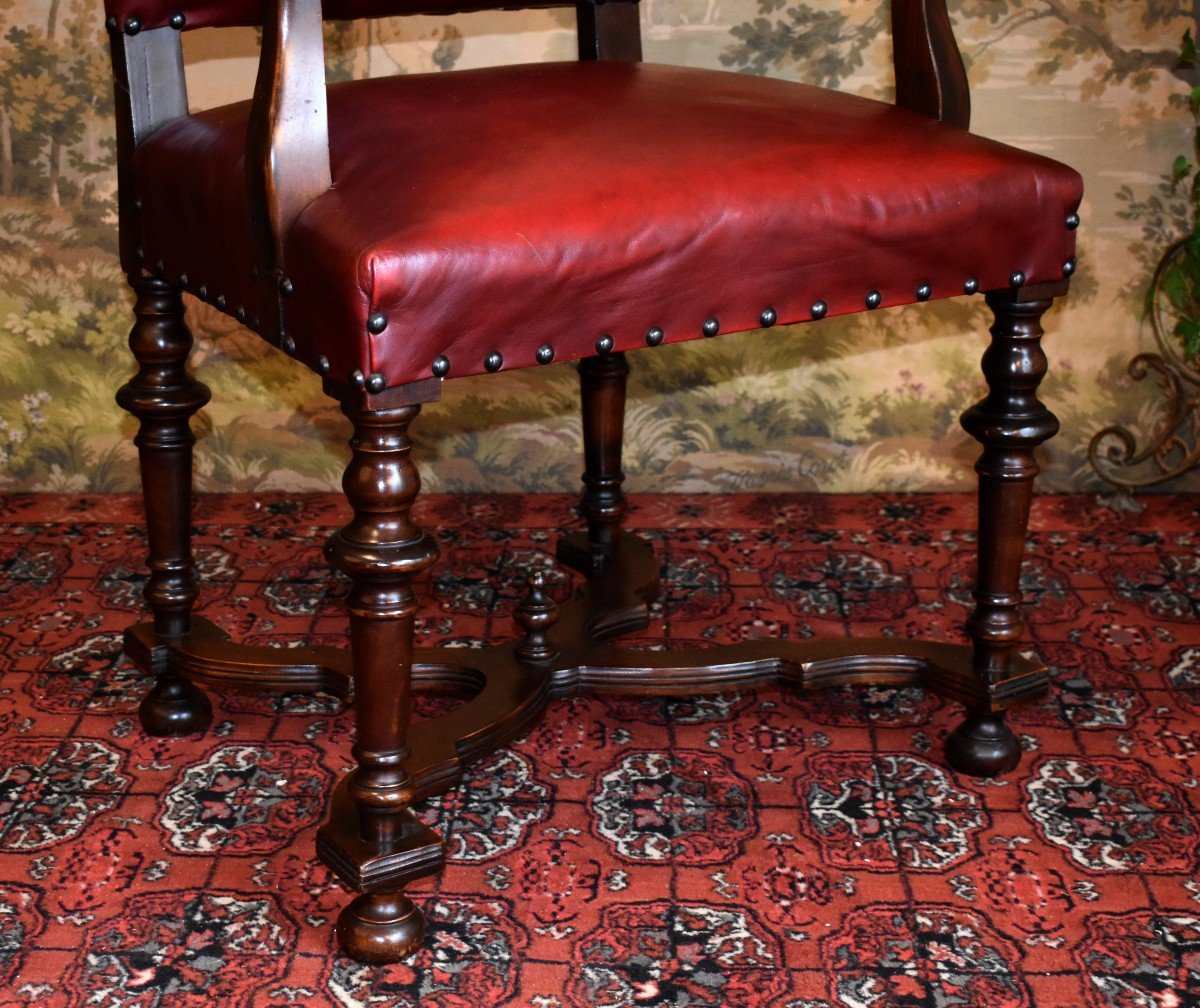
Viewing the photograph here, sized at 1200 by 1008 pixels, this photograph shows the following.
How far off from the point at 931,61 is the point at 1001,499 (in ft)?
1.42

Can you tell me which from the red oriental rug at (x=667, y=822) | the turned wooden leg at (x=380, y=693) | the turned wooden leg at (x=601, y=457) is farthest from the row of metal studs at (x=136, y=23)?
the red oriental rug at (x=667, y=822)

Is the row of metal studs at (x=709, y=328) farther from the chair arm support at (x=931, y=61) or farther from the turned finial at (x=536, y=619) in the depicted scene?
the turned finial at (x=536, y=619)

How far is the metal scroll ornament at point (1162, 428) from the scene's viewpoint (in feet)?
7.86

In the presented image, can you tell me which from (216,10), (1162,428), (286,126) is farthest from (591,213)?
(1162,428)

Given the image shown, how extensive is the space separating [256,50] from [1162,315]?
1.43 m

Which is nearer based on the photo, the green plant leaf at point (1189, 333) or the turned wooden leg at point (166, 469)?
the turned wooden leg at point (166, 469)

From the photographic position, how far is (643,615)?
189 cm

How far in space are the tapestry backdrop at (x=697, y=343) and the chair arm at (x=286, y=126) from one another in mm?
1124

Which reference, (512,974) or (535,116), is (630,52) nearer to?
(535,116)

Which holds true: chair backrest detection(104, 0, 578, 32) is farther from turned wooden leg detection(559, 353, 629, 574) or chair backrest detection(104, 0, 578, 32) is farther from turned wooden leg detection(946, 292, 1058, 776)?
turned wooden leg detection(946, 292, 1058, 776)

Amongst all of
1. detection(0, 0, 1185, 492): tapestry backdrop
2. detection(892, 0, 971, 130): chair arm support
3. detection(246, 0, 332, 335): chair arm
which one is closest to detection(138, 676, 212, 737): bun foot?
detection(246, 0, 332, 335): chair arm

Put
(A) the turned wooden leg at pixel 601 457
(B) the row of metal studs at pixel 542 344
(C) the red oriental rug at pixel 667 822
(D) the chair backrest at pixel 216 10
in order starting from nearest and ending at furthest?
(B) the row of metal studs at pixel 542 344 → (C) the red oriental rug at pixel 667 822 → (D) the chair backrest at pixel 216 10 → (A) the turned wooden leg at pixel 601 457

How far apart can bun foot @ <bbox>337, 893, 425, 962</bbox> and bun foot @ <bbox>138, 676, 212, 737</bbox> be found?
0.46 m

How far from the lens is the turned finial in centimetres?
168
